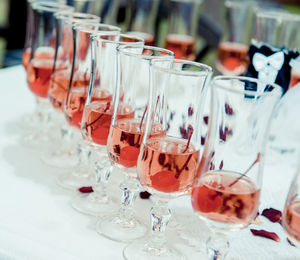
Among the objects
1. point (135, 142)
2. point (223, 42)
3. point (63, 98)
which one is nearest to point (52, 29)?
point (63, 98)

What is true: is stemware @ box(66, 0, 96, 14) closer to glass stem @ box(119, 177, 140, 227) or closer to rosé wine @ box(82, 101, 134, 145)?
rosé wine @ box(82, 101, 134, 145)

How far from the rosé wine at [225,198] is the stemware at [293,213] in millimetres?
58

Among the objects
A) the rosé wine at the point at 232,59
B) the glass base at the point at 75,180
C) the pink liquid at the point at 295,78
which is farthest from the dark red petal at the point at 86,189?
the rosé wine at the point at 232,59

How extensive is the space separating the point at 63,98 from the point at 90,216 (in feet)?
1.25

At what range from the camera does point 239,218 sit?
36.4 inches

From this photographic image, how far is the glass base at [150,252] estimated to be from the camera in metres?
1.10

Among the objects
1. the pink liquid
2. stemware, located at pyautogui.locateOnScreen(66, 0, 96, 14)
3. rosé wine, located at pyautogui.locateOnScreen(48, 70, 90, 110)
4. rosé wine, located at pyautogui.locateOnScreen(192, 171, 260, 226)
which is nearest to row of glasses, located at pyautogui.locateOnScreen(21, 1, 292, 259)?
rosé wine, located at pyautogui.locateOnScreen(192, 171, 260, 226)

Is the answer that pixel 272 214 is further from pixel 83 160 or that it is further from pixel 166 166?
pixel 83 160

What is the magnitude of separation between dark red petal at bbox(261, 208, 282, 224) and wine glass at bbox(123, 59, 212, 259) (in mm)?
307

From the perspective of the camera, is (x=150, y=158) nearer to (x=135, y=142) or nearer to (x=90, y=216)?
(x=135, y=142)

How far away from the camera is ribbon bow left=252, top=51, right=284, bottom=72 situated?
1536 millimetres

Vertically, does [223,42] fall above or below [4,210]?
above

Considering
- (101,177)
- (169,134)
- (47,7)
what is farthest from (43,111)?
(169,134)

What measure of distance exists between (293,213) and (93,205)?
0.53 metres
